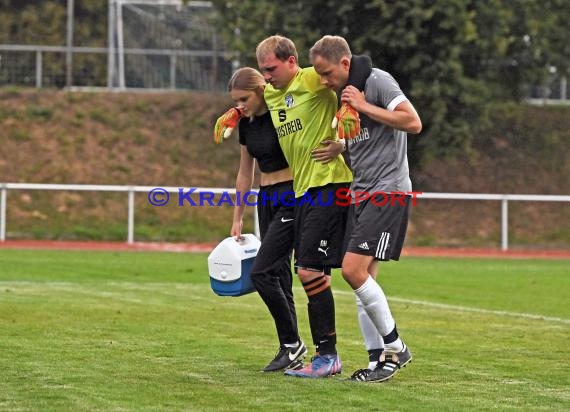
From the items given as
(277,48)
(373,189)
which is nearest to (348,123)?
(373,189)

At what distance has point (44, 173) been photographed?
1372 inches

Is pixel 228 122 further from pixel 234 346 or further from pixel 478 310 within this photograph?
pixel 478 310

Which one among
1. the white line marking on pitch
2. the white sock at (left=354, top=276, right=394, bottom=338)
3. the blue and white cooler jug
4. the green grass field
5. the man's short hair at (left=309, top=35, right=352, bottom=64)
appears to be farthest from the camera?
the white line marking on pitch

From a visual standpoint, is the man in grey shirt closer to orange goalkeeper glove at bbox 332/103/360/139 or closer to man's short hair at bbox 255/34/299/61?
orange goalkeeper glove at bbox 332/103/360/139

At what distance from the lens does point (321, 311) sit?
8.88m

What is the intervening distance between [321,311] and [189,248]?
19952 mm

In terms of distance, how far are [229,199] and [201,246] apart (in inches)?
72.5

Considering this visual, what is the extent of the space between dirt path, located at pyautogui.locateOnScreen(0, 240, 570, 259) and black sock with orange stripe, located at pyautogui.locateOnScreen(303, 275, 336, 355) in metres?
18.1

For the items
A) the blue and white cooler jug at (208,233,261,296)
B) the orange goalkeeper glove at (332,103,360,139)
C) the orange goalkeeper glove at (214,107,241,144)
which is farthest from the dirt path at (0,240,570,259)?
the orange goalkeeper glove at (332,103,360,139)

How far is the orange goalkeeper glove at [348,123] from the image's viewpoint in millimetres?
8188

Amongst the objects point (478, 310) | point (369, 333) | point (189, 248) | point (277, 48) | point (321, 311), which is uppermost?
point (277, 48)

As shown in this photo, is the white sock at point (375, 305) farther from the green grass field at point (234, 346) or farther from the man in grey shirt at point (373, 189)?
the green grass field at point (234, 346)

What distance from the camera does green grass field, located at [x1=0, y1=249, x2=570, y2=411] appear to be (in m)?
7.55

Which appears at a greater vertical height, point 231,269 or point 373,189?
point 373,189
